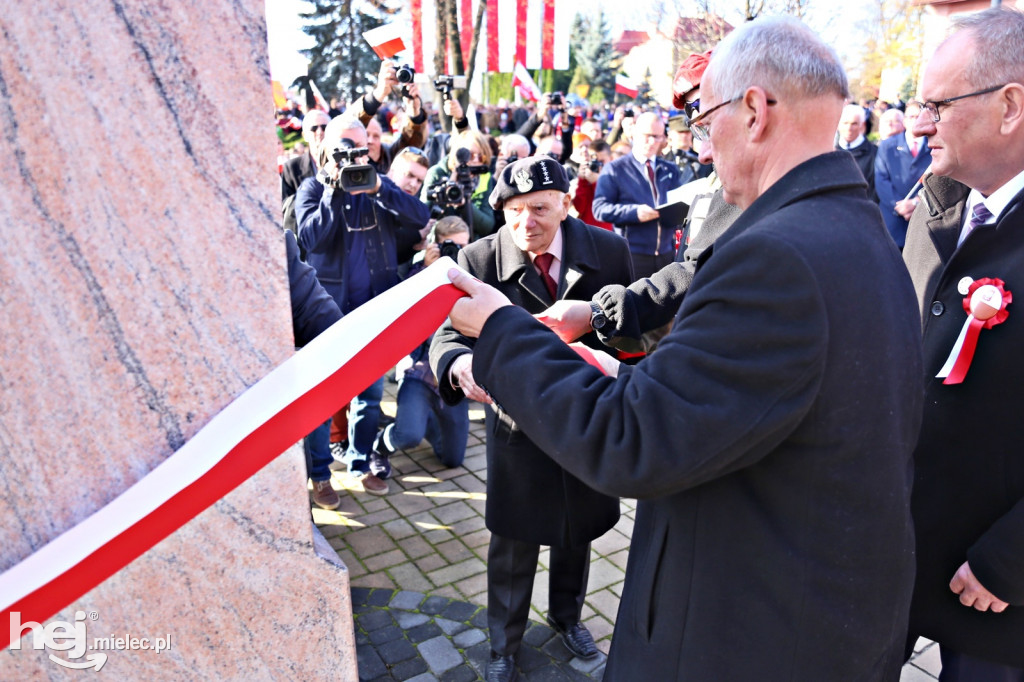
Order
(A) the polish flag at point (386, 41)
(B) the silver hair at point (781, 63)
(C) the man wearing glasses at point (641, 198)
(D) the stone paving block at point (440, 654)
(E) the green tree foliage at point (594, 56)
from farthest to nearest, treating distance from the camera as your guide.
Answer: (E) the green tree foliage at point (594, 56)
(A) the polish flag at point (386, 41)
(C) the man wearing glasses at point (641, 198)
(D) the stone paving block at point (440, 654)
(B) the silver hair at point (781, 63)

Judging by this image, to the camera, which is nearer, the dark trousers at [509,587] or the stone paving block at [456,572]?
the dark trousers at [509,587]

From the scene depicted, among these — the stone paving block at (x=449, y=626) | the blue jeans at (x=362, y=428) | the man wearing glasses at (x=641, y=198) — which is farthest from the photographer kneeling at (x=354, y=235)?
the man wearing glasses at (x=641, y=198)

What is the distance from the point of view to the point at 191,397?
1.41 m

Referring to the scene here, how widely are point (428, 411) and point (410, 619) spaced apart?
6.02 ft

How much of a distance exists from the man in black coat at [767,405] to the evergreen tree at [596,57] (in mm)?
50669

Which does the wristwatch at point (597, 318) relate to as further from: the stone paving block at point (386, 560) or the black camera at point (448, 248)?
the black camera at point (448, 248)

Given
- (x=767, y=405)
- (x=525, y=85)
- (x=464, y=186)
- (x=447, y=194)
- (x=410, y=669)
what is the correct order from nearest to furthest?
(x=767, y=405) < (x=410, y=669) < (x=447, y=194) < (x=464, y=186) < (x=525, y=85)

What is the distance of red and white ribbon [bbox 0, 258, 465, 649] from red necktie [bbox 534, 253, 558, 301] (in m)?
1.68

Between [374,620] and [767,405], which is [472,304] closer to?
[767,405]

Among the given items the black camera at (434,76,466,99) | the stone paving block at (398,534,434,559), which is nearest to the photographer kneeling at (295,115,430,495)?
the stone paving block at (398,534,434,559)

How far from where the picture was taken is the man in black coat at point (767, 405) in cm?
125

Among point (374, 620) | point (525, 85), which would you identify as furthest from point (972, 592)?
point (525, 85)

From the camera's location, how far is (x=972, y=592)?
190 cm

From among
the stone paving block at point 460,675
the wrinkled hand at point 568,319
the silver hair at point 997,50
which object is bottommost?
the stone paving block at point 460,675
